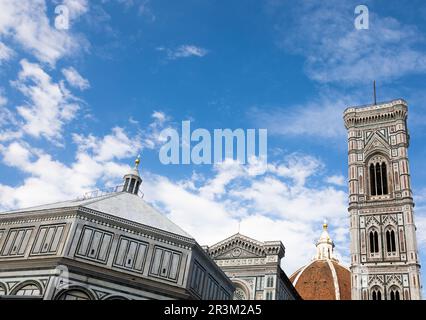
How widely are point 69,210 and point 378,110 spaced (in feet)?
140

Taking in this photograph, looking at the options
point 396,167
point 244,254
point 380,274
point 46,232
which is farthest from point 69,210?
point 396,167

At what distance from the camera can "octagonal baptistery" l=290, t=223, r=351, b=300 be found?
68.4 metres

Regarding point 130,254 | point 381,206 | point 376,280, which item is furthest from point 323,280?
point 130,254

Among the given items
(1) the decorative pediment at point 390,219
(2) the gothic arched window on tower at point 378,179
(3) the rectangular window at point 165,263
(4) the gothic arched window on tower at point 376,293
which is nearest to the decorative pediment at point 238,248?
(4) the gothic arched window on tower at point 376,293

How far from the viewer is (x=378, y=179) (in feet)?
166

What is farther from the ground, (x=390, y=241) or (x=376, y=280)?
Answer: (x=390, y=241)

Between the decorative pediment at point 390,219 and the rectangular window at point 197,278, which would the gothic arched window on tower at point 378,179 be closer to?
the decorative pediment at point 390,219

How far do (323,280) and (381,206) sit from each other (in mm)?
27900

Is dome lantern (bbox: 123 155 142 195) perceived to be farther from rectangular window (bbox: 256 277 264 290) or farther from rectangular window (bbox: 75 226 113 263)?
rectangular window (bbox: 256 277 264 290)

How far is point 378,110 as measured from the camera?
54625mm

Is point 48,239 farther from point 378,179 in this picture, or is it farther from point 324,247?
point 324,247

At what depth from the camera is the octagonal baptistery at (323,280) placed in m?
68.4

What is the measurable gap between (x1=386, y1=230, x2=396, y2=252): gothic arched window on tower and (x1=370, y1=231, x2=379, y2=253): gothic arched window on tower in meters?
0.98
